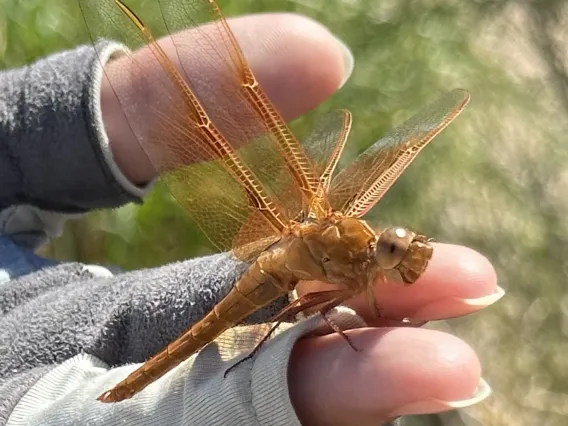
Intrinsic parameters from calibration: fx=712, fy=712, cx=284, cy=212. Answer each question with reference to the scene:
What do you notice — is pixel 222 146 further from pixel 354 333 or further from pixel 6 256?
pixel 6 256

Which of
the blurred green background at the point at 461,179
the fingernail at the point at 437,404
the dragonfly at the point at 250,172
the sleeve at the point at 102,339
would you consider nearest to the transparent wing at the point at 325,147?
the dragonfly at the point at 250,172

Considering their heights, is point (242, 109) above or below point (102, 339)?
above

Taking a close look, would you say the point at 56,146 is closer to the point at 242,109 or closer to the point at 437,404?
the point at 242,109

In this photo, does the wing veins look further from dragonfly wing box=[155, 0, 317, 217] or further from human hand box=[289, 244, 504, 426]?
human hand box=[289, 244, 504, 426]

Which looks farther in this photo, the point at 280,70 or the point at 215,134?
the point at 280,70

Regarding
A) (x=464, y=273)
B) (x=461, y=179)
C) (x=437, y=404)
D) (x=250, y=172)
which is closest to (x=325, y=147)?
(x=250, y=172)

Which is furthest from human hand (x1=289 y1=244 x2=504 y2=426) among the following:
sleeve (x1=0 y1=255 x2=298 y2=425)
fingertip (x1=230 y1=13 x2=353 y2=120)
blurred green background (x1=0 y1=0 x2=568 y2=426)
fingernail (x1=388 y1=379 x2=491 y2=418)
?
blurred green background (x1=0 y1=0 x2=568 y2=426)
